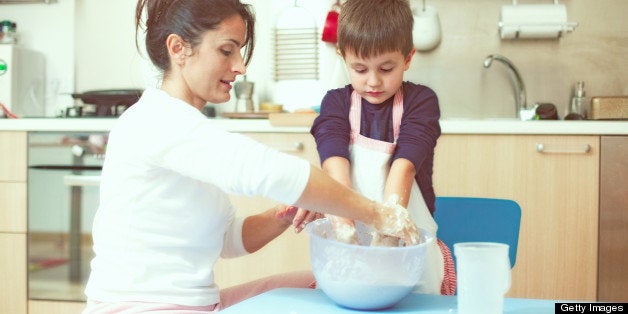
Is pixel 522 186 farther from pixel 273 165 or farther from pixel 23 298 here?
pixel 23 298

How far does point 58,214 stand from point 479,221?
5.89 feet

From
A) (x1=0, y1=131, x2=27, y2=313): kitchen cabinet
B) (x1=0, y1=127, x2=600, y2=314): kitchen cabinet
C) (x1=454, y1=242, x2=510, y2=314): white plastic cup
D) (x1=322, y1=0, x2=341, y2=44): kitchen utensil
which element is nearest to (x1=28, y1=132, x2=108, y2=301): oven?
(x1=0, y1=131, x2=27, y2=313): kitchen cabinet

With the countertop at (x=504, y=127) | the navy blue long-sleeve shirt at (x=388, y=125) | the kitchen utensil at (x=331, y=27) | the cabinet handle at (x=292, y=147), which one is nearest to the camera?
the navy blue long-sleeve shirt at (x=388, y=125)

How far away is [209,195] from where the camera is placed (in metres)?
1.25

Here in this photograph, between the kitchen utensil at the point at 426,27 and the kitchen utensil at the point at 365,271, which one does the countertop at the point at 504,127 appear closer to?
the kitchen utensil at the point at 426,27

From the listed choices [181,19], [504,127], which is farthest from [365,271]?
[504,127]

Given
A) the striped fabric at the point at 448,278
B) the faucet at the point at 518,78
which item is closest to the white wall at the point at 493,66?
the faucet at the point at 518,78

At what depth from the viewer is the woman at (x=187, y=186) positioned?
0.98 m

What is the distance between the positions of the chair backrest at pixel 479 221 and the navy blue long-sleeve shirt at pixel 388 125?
0.31 metres

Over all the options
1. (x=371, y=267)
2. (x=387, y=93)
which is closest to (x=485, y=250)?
(x=371, y=267)

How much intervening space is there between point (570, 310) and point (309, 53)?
215cm

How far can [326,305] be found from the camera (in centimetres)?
100

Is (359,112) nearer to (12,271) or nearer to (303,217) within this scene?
(303,217)

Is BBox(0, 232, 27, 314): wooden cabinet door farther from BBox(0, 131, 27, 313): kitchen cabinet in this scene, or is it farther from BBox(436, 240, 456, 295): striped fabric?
BBox(436, 240, 456, 295): striped fabric
